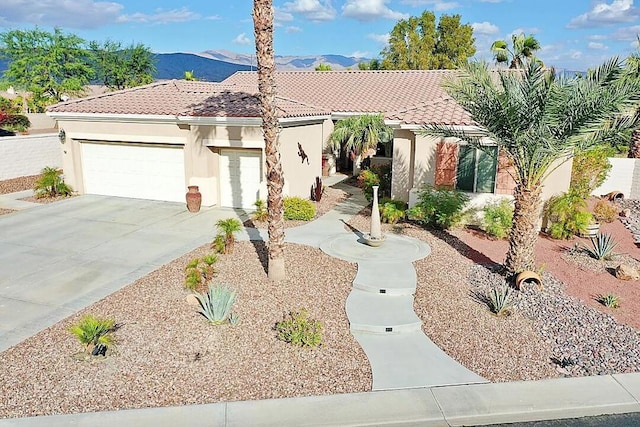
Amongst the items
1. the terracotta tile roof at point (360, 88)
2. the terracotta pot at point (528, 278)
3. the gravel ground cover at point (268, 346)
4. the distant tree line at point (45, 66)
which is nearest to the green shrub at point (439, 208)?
the gravel ground cover at point (268, 346)

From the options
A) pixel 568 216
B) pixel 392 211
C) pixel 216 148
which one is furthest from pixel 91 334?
pixel 568 216

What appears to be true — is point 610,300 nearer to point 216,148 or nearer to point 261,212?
point 261,212

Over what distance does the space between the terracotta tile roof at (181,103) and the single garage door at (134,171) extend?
4.84ft

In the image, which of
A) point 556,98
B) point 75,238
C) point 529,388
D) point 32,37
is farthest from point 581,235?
point 32,37

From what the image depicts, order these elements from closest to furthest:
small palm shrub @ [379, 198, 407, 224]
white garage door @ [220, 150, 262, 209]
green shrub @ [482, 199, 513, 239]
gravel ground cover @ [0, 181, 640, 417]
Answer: gravel ground cover @ [0, 181, 640, 417], green shrub @ [482, 199, 513, 239], small palm shrub @ [379, 198, 407, 224], white garage door @ [220, 150, 262, 209]

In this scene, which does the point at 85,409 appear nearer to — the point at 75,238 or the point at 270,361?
the point at 270,361

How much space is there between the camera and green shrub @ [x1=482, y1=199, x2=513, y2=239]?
14.5 metres

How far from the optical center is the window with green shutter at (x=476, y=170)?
51.6ft

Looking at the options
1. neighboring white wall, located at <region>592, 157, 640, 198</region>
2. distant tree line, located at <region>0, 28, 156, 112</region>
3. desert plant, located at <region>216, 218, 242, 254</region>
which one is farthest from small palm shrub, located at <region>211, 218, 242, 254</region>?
distant tree line, located at <region>0, 28, 156, 112</region>

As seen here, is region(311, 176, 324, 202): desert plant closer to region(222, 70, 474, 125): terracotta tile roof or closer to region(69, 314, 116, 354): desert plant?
region(222, 70, 474, 125): terracotta tile roof

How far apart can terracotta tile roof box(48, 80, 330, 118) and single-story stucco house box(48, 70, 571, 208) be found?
0.04m

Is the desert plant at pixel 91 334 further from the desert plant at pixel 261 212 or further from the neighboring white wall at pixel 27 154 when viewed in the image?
the neighboring white wall at pixel 27 154

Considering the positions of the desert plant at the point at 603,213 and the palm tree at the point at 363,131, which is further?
the palm tree at the point at 363,131

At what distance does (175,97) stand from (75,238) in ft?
24.7
